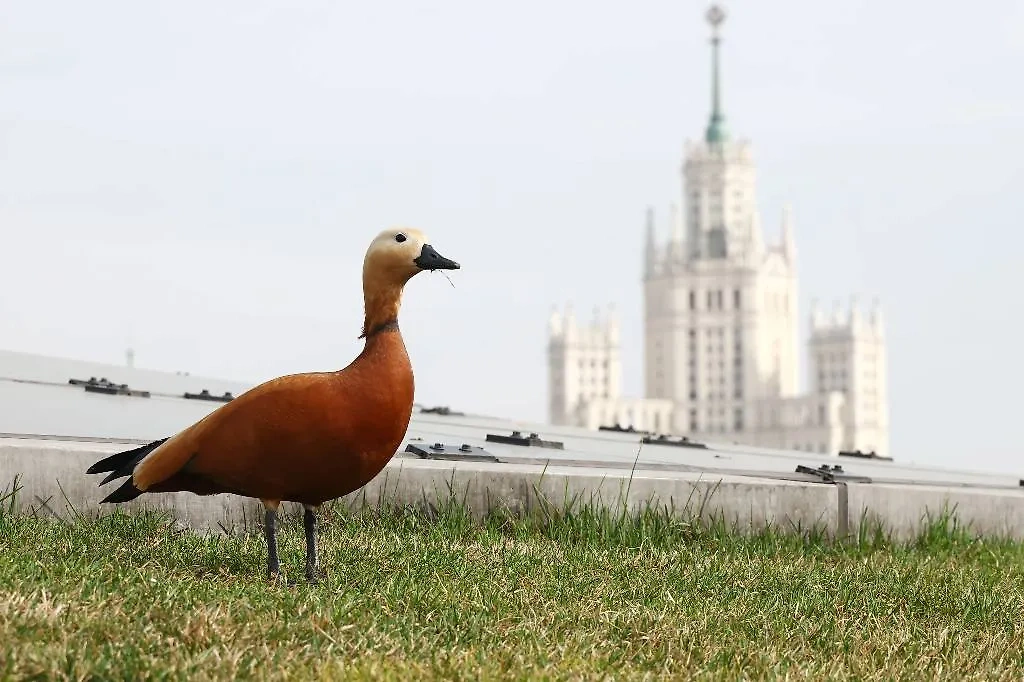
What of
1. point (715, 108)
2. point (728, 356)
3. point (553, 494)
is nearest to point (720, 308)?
point (728, 356)

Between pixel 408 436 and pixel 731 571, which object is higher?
pixel 408 436

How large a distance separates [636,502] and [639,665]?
2525mm

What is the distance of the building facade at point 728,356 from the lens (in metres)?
137

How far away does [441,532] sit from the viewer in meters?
6.30

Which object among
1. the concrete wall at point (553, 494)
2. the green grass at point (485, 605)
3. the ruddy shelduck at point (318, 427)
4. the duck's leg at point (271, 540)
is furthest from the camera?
the concrete wall at point (553, 494)

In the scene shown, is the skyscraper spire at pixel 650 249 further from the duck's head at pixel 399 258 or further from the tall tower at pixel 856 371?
the duck's head at pixel 399 258

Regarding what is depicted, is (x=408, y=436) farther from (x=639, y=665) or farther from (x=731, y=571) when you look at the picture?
(x=639, y=665)

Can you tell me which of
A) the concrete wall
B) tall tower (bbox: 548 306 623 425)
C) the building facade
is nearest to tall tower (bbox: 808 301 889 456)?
the building facade

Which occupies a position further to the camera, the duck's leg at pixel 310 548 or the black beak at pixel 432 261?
the duck's leg at pixel 310 548

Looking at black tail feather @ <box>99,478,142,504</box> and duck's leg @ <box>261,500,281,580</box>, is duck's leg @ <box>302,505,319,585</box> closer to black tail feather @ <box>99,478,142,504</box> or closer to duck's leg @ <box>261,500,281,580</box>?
duck's leg @ <box>261,500,281,580</box>

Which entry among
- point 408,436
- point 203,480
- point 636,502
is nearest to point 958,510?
point 636,502

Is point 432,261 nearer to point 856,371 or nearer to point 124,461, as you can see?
point 124,461

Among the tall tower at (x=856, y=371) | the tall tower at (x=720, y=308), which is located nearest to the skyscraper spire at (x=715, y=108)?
the tall tower at (x=720, y=308)

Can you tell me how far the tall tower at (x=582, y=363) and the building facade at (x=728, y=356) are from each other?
93 millimetres
